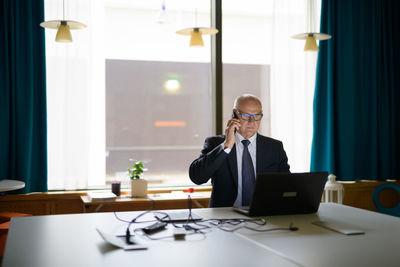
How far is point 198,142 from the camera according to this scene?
5.02 m

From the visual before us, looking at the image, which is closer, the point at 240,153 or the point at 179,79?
the point at 240,153

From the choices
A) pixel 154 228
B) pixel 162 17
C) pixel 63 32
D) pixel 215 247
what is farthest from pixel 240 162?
A: pixel 162 17

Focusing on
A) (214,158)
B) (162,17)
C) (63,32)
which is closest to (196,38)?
(162,17)

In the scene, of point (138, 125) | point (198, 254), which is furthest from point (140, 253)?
point (138, 125)

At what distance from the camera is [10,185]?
359 cm

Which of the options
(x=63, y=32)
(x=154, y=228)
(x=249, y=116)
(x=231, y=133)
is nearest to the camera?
(x=154, y=228)

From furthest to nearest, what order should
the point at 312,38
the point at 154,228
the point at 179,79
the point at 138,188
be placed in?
1. the point at 179,79
2. the point at 138,188
3. the point at 312,38
4. the point at 154,228

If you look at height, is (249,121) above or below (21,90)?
below

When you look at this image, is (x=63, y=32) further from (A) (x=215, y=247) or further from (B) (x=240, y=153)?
(A) (x=215, y=247)

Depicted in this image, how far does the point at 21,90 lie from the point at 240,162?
2.20 m

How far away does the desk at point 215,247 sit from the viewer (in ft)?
5.39

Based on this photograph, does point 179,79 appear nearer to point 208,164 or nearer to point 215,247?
point 208,164

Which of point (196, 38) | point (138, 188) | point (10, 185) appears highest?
point (196, 38)

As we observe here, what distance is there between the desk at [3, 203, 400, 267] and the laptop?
87 mm
